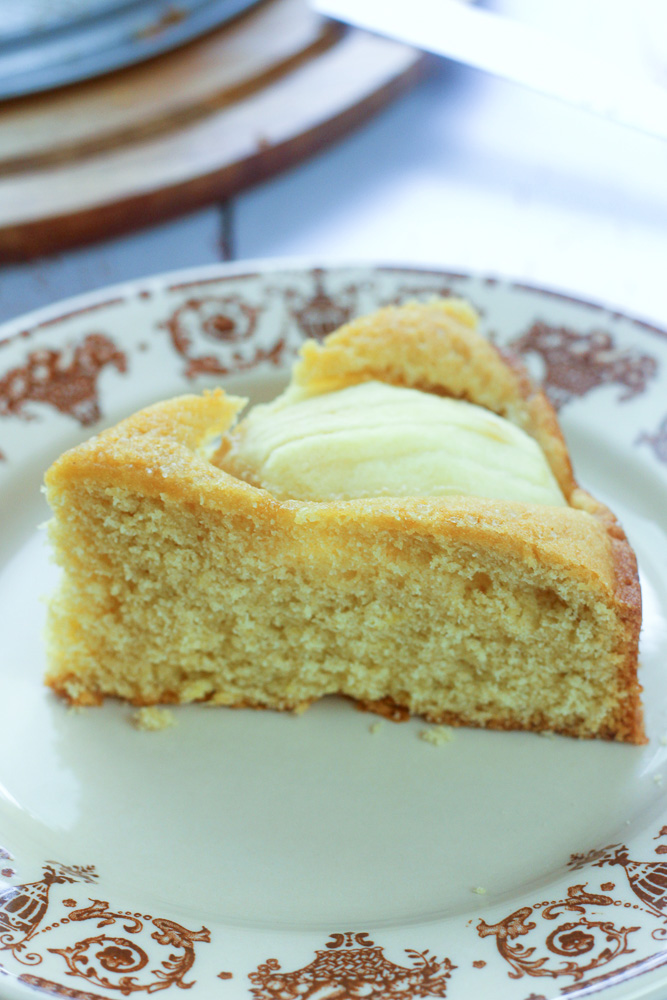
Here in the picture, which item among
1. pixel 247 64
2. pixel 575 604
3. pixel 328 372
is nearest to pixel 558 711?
pixel 575 604

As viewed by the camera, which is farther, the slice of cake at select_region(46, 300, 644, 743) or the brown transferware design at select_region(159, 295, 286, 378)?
the brown transferware design at select_region(159, 295, 286, 378)

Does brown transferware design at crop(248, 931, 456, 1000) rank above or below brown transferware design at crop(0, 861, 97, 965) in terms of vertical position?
below

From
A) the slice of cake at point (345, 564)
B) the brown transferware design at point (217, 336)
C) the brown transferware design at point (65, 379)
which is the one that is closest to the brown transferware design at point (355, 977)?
the slice of cake at point (345, 564)

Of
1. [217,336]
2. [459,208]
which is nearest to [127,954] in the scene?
[217,336]

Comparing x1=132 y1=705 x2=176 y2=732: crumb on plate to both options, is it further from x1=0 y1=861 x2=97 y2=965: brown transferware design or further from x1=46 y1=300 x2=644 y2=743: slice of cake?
x1=0 y1=861 x2=97 y2=965: brown transferware design

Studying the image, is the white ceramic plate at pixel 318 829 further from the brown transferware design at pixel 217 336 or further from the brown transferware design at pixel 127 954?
the brown transferware design at pixel 217 336

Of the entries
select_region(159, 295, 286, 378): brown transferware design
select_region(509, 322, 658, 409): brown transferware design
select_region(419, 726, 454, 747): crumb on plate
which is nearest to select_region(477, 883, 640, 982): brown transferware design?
select_region(419, 726, 454, 747): crumb on plate

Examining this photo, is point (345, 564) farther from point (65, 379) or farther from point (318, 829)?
point (65, 379)

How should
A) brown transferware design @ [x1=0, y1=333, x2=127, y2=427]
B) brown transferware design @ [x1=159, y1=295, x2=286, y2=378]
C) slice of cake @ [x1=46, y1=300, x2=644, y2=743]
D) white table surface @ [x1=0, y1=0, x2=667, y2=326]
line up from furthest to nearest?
1. white table surface @ [x1=0, y1=0, x2=667, y2=326]
2. brown transferware design @ [x1=159, y1=295, x2=286, y2=378]
3. brown transferware design @ [x1=0, y1=333, x2=127, y2=427]
4. slice of cake @ [x1=46, y1=300, x2=644, y2=743]
